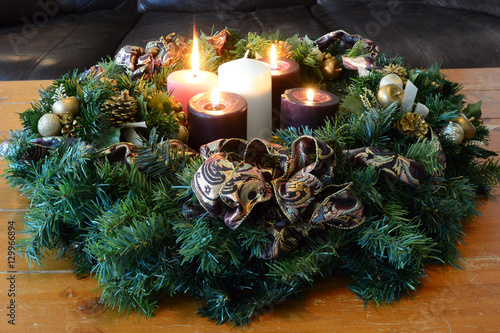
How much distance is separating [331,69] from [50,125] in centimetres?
55

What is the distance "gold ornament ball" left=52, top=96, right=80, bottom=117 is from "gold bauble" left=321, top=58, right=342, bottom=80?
0.50 metres

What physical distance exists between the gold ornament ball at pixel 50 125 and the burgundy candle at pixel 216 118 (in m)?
0.18

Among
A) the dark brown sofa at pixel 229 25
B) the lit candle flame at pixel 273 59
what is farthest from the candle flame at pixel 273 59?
the dark brown sofa at pixel 229 25

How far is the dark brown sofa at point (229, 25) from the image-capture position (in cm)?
171

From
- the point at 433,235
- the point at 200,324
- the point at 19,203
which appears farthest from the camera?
the point at 19,203

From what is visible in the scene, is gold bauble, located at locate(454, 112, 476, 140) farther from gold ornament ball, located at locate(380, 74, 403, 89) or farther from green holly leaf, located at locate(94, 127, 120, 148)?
green holly leaf, located at locate(94, 127, 120, 148)

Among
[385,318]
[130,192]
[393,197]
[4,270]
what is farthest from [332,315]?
[4,270]

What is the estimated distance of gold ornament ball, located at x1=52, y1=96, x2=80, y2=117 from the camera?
0.66 metres

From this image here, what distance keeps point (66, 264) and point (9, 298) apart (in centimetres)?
8

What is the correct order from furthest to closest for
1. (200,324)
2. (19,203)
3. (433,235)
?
(19,203) → (433,235) → (200,324)

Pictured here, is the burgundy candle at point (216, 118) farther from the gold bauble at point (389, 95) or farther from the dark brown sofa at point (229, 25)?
the dark brown sofa at point (229, 25)

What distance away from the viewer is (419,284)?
0.53 metres

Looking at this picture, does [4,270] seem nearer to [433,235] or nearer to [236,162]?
[236,162]

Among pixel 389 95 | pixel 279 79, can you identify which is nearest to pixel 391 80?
pixel 389 95
